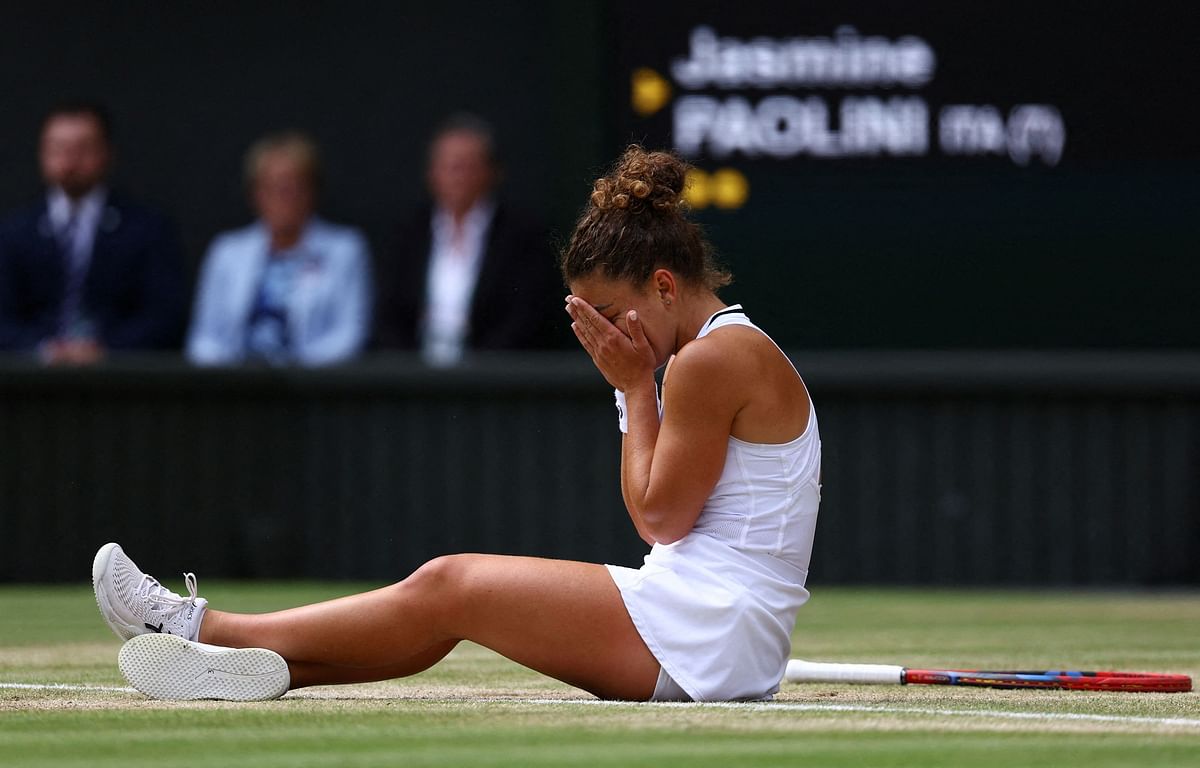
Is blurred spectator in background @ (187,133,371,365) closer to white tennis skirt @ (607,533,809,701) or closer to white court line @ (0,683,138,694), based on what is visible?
white court line @ (0,683,138,694)

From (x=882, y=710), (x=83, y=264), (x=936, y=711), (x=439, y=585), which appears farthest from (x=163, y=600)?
(x=83, y=264)

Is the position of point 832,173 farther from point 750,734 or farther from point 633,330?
point 750,734

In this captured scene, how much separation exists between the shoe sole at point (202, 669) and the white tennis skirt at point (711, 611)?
2.58 ft

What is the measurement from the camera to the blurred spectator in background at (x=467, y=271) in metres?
10.3

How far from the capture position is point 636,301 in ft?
14.8

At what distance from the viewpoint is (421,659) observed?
4.51 metres

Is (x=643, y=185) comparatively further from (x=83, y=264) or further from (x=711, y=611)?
(x=83, y=264)

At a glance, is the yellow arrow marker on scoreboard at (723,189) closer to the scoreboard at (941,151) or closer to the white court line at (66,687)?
the scoreboard at (941,151)

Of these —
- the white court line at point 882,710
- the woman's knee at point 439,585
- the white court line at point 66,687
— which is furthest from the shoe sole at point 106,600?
the white court line at point 882,710

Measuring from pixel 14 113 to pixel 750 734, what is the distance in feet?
27.5

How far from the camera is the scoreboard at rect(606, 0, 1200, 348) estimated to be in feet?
32.1

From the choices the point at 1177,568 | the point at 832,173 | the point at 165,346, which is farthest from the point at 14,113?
the point at 1177,568

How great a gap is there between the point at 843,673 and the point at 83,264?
635cm

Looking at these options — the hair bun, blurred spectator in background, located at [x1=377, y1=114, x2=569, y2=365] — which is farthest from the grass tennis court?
blurred spectator in background, located at [x1=377, y1=114, x2=569, y2=365]
